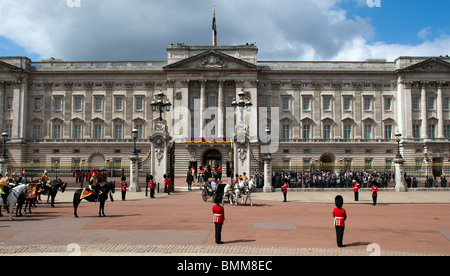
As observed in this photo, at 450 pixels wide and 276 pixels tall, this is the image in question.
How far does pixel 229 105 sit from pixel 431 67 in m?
33.6

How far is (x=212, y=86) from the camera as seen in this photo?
57.3 meters

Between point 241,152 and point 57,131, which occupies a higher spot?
point 57,131

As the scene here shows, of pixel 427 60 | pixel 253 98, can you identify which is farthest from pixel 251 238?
pixel 427 60

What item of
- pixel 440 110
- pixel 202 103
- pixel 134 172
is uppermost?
pixel 202 103

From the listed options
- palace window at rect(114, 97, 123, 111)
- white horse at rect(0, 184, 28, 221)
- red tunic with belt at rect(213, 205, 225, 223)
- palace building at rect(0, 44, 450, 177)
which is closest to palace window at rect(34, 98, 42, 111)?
palace building at rect(0, 44, 450, 177)

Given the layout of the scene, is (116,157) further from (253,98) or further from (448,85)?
(448,85)

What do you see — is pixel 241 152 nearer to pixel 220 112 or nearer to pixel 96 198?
pixel 96 198

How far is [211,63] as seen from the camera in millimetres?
56188

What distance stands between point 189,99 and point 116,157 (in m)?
15.3

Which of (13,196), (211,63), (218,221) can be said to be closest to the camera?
(218,221)

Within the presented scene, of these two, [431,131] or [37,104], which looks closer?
[431,131]

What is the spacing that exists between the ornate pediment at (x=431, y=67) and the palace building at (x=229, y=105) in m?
0.16

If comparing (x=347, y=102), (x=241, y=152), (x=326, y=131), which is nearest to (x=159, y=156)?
(x=241, y=152)
